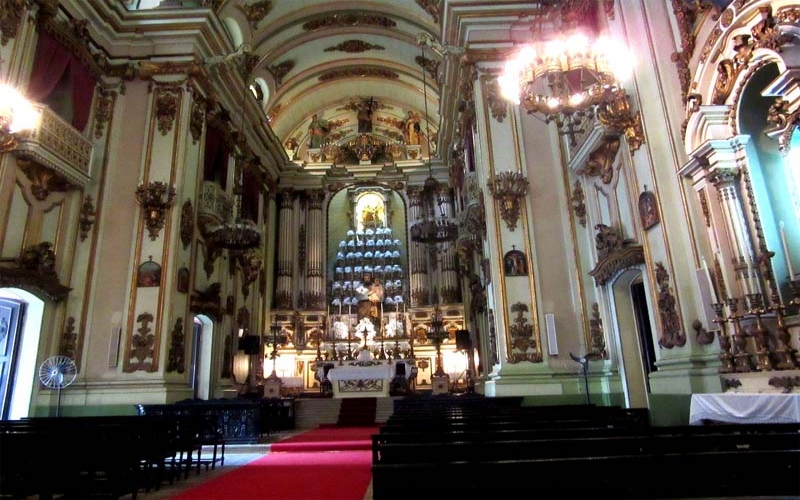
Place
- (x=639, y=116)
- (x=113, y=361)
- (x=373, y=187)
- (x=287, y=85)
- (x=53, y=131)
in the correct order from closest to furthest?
(x=639, y=116) → (x=53, y=131) → (x=113, y=361) → (x=287, y=85) → (x=373, y=187)

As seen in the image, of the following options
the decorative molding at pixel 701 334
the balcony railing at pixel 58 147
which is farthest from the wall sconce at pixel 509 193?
the balcony railing at pixel 58 147

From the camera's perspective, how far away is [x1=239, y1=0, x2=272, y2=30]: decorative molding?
14914 mm

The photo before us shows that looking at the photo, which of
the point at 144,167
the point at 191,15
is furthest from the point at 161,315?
the point at 191,15

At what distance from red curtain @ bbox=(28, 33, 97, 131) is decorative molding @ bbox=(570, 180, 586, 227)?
419 inches

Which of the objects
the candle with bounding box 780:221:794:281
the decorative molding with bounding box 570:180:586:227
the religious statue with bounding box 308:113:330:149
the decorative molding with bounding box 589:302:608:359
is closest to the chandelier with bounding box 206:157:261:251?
the decorative molding with bounding box 570:180:586:227

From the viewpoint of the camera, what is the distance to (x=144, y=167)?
37.4 feet

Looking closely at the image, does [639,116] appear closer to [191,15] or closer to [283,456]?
[283,456]

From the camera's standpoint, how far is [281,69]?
18.6 metres

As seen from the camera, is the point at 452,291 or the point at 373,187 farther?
the point at 373,187

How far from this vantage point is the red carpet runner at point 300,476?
4828 mm

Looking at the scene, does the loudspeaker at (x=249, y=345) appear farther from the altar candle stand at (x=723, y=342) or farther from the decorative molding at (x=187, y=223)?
the altar candle stand at (x=723, y=342)

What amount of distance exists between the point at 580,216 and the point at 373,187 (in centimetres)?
1369

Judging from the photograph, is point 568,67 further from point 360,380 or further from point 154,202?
point 360,380

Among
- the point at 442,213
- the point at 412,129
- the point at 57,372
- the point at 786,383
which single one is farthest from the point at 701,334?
the point at 412,129
